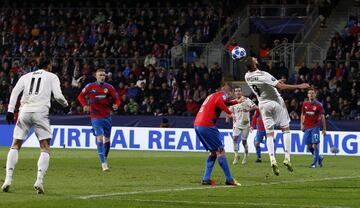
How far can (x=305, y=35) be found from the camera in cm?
4222

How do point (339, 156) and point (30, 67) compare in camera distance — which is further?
point (30, 67)

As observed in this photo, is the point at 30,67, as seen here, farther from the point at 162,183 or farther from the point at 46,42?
the point at 162,183

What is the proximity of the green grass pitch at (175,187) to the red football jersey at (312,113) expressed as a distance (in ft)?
4.07

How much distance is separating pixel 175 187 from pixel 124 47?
90.0ft

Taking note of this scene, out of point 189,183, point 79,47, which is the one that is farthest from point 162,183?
point 79,47

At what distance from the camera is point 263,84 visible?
67.8ft

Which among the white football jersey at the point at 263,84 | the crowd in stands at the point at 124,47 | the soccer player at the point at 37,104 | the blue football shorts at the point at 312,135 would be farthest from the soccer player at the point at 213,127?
the crowd in stands at the point at 124,47

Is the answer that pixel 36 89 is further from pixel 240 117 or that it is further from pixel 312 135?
pixel 240 117

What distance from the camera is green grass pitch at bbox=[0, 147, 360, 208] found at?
14211 millimetres

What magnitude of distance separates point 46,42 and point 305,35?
12989 millimetres

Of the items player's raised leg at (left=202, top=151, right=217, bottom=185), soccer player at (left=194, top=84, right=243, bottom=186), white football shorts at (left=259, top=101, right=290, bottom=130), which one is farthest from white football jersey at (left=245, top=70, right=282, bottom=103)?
player's raised leg at (left=202, top=151, right=217, bottom=185)

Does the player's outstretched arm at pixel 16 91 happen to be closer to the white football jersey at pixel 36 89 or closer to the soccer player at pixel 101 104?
the white football jersey at pixel 36 89

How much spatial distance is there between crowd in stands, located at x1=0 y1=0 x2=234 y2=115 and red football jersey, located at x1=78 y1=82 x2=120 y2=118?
14521 mm

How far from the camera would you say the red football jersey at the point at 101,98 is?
22.5 metres
